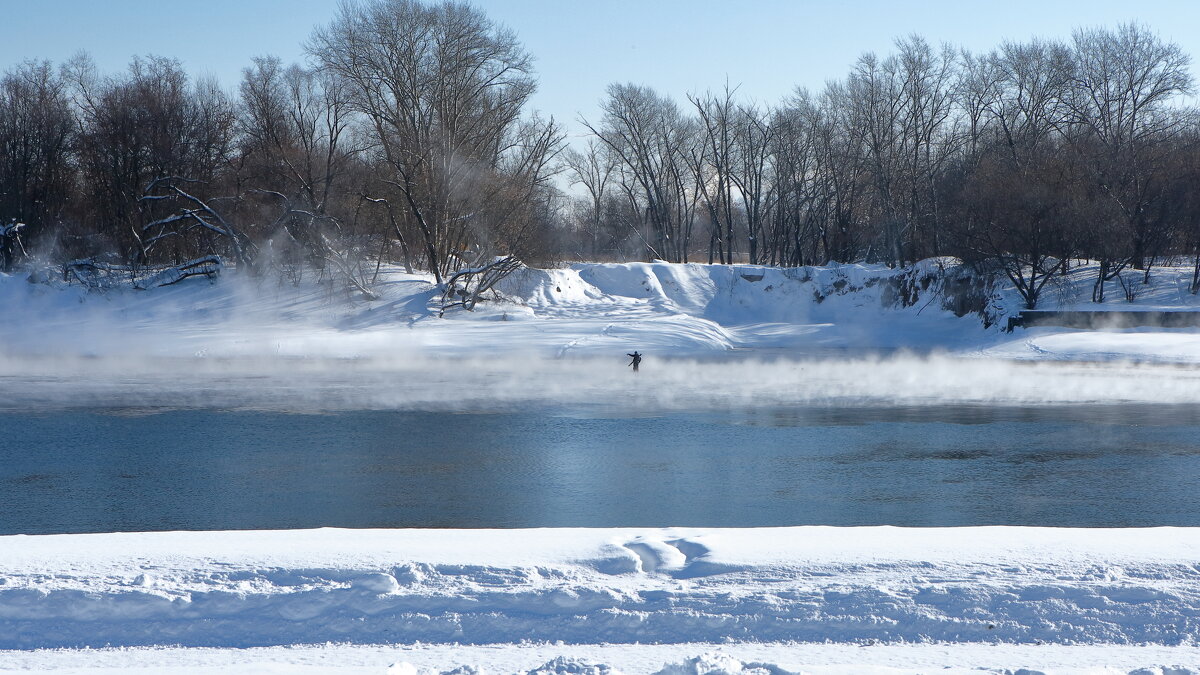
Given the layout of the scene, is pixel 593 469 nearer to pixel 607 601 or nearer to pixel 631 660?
pixel 607 601

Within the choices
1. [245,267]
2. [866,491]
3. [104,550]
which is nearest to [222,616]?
[104,550]

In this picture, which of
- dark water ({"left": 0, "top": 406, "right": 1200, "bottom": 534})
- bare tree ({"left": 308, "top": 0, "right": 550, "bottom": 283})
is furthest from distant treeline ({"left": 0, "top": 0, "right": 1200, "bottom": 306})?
dark water ({"left": 0, "top": 406, "right": 1200, "bottom": 534})

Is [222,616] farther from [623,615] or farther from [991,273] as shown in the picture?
[991,273]

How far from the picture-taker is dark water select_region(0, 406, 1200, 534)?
8562 millimetres

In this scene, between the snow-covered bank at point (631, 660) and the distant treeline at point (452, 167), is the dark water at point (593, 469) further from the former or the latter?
the distant treeline at point (452, 167)

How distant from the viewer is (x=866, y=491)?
9688 millimetres

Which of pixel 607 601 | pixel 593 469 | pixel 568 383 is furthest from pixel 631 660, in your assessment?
pixel 568 383

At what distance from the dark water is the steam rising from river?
1396 millimetres

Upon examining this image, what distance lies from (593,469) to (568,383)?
28.2 ft

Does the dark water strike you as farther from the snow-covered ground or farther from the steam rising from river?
the snow-covered ground

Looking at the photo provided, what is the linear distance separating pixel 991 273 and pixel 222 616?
3174 centimetres

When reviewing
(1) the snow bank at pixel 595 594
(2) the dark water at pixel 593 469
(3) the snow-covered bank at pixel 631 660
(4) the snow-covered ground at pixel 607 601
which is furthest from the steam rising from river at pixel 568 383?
(3) the snow-covered bank at pixel 631 660

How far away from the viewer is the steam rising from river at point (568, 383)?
16.6 metres

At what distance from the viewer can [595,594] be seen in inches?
203
